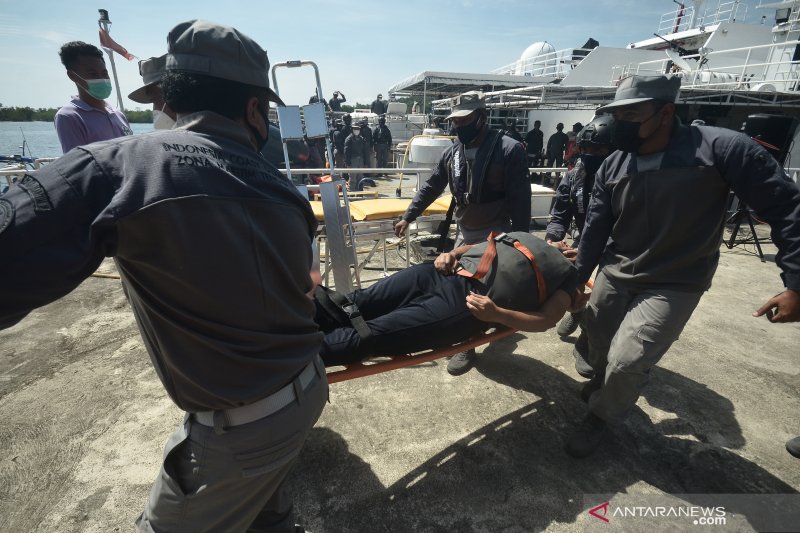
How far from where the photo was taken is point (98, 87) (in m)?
3.78

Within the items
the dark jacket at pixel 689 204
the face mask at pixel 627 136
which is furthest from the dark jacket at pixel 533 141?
the face mask at pixel 627 136

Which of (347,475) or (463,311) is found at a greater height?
(463,311)

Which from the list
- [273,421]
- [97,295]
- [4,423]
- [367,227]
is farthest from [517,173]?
[97,295]

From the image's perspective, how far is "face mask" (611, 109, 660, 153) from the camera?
2.46m

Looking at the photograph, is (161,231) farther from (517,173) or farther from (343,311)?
(517,173)

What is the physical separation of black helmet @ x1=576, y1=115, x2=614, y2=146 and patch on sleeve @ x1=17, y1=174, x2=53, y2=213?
391 centimetres

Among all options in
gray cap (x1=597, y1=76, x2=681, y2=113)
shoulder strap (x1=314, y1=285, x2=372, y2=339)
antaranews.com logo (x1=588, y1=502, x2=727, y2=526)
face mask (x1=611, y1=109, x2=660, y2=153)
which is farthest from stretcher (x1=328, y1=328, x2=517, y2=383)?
gray cap (x1=597, y1=76, x2=681, y2=113)

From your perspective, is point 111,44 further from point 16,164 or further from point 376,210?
point 16,164

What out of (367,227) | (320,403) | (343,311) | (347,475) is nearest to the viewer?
(320,403)

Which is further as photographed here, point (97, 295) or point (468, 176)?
point (97, 295)

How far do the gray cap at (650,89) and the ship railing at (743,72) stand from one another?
10.4m

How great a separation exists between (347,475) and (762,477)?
263 cm

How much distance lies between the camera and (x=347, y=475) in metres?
2.32

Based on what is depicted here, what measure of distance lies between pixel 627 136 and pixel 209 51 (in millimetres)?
2523
